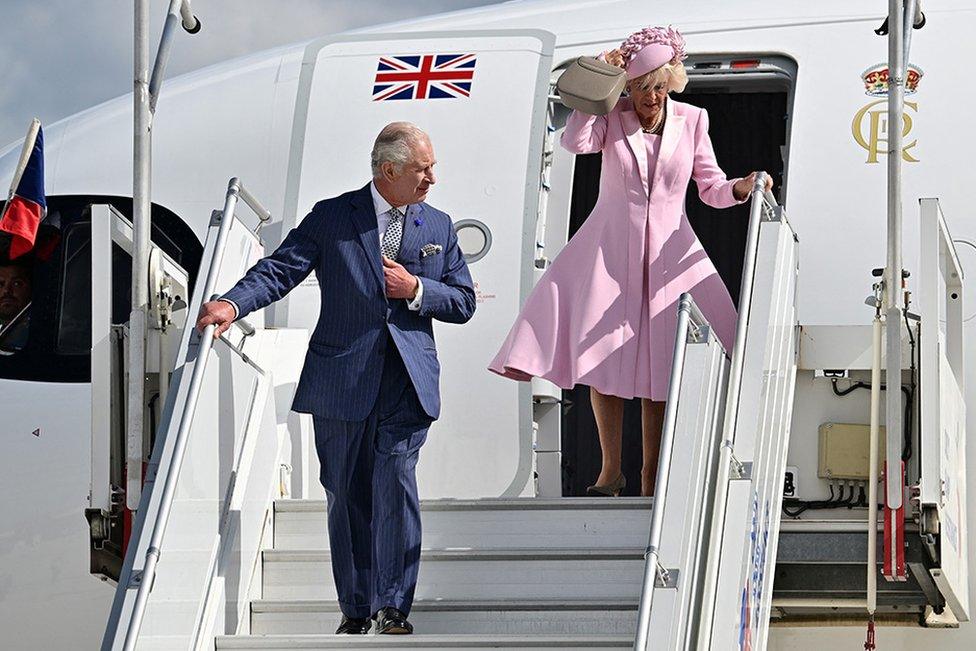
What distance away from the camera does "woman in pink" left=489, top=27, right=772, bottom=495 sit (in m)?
5.96

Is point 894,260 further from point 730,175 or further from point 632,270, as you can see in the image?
point 730,175

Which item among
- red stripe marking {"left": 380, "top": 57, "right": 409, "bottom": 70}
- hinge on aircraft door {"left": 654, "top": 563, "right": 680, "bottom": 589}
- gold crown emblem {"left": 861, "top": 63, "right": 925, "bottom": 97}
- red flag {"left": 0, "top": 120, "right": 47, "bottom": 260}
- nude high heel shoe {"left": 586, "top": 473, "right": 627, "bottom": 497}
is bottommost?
hinge on aircraft door {"left": 654, "top": 563, "right": 680, "bottom": 589}

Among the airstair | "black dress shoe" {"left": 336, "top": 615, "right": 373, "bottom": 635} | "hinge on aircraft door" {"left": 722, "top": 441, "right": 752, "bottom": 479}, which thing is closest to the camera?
the airstair

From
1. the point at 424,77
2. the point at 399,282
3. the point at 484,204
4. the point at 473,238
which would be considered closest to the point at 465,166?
the point at 484,204

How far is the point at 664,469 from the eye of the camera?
467cm

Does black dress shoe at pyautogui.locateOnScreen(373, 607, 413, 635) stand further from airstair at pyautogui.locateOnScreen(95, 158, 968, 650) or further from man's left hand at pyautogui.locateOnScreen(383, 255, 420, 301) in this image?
man's left hand at pyautogui.locateOnScreen(383, 255, 420, 301)

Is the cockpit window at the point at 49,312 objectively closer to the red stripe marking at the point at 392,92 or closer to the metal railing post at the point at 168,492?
the red stripe marking at the point at 392,92

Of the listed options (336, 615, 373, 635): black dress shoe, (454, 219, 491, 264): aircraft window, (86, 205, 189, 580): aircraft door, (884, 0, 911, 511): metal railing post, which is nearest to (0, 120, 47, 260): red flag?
(86, 205, 189, 580): aircraft door

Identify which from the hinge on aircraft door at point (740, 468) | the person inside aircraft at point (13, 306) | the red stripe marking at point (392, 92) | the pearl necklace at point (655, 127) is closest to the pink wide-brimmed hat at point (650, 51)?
the pearl necklace at point (655, 127)

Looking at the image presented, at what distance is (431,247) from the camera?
5.43 m

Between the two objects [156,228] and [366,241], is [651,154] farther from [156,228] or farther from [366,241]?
[156,228]

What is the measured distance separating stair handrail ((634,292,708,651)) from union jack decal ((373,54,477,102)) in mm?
2705

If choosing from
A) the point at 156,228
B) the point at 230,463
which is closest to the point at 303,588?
the point at 230,463

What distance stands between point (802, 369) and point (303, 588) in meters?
2.04
